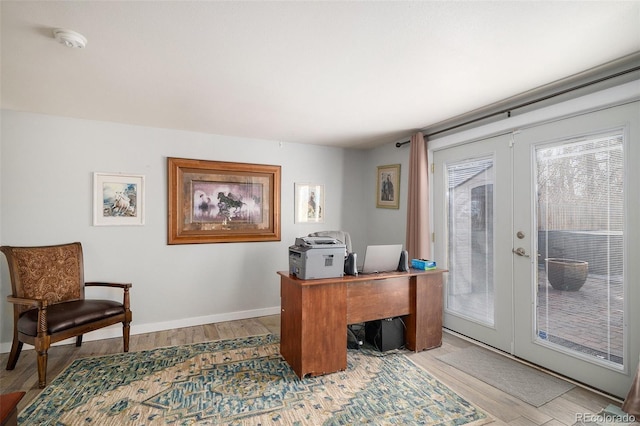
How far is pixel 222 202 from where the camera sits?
13.4 ft

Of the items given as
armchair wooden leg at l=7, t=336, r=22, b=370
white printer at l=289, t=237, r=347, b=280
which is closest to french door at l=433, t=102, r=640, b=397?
white printer at l=289, t=237, r=347, b=280

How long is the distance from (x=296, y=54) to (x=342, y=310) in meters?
2.05

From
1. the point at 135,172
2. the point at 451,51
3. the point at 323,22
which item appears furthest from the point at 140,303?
the point at 451,51

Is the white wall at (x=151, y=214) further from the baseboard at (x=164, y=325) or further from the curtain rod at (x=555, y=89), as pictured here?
the curtain rod at (x=555, y=89)

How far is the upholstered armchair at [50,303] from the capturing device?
2559 millimetres

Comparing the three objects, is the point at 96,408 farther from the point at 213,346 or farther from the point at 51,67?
the point at 51,67

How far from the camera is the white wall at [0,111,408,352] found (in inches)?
128

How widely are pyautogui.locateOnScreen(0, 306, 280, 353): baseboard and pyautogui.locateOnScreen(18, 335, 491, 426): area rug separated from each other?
0.60m

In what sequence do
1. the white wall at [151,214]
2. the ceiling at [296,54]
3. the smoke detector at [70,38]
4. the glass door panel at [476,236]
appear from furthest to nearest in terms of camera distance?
the white wall at [151,214] → the glass door panel at [476,236] → the smoke detector at [70,38] → the ceiling at [296,54]

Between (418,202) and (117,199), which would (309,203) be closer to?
(418,202)

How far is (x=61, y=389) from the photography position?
2.44 meters

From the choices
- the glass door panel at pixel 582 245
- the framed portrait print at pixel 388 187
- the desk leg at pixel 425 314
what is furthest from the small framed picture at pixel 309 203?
the glass door panel at pixel 582 245

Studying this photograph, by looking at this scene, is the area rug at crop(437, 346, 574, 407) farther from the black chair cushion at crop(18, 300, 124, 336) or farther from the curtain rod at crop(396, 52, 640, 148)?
the black chair cushion at crop(18, 300, 124, 336)

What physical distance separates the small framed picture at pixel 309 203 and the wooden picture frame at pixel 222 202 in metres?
0.33
